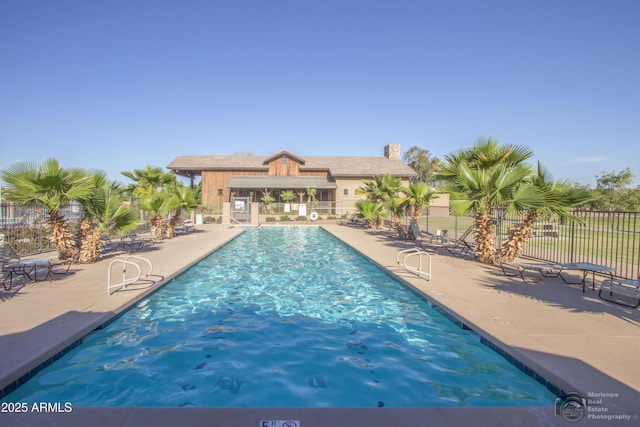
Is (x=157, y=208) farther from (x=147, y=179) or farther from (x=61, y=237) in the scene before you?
(x=147, y=179)

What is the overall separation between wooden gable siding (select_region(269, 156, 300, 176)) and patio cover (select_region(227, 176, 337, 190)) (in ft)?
3.11

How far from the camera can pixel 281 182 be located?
39156mm

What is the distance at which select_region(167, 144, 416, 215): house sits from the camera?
129ft

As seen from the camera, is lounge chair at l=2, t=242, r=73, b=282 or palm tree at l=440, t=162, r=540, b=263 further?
palm tree at l=440, t=162, r=540, b=263

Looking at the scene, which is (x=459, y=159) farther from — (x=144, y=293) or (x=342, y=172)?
(x=342, y=172)

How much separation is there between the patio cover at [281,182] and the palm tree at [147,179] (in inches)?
509

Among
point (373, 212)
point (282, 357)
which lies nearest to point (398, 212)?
point (373, 212)

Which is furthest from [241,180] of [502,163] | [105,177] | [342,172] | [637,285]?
[637,285]

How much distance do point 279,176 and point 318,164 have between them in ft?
16.9

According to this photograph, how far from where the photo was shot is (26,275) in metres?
8.19

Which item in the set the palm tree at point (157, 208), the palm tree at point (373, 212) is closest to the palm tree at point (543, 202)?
the palm tree at point (373, 212)

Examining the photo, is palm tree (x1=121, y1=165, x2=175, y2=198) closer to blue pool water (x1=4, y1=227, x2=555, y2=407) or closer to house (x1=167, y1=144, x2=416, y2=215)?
house (x1=167, y1=144, x2=416, y2=215)

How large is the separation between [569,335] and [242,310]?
5.45 metres

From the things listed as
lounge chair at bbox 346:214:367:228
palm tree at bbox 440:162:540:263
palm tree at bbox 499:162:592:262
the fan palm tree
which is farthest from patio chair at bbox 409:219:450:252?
lounge chair at bbox 346:214:367:228
